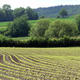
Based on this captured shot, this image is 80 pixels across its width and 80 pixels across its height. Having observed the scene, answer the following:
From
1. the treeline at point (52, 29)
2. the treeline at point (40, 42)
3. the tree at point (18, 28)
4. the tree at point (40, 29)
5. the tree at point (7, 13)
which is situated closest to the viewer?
the treeline at point (40, 42)

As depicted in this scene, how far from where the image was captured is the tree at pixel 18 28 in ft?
306

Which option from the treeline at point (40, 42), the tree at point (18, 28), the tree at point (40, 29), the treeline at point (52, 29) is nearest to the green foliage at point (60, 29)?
the treeline at point (52, 29)

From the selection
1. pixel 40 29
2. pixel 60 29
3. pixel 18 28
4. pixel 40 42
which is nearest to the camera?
pixel 40 42

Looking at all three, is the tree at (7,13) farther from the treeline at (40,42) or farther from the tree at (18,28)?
the treeline at (40,42)

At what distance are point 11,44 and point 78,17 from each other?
5950 cm

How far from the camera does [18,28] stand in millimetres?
95750

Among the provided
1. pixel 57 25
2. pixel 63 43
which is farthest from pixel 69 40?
pixel 57 25

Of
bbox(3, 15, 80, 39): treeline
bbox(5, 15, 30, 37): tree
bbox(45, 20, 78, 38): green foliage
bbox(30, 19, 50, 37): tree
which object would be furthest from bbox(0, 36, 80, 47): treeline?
bbox(5, 15, 30, 37): tree

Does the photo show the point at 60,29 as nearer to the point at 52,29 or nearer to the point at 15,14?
the point at 52,29

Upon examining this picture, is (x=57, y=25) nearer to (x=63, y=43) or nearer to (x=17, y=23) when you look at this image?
(x=63, y=43)

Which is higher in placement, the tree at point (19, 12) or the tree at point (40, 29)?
the tree at point (19, 12)

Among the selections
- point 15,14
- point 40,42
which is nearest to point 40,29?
point 40,42

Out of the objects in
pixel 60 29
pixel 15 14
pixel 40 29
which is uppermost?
pixel 15 14

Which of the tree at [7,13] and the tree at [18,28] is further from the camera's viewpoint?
the tree at [7,13]
